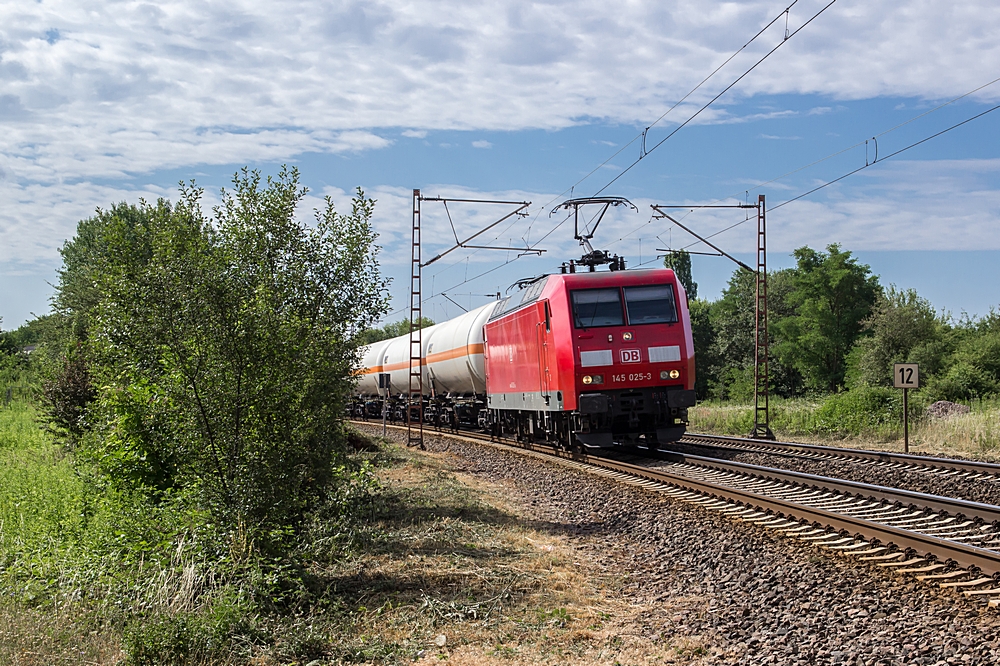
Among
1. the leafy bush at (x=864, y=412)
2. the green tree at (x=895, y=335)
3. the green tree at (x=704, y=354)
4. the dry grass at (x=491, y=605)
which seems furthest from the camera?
the green tree at (x=704, y=354)

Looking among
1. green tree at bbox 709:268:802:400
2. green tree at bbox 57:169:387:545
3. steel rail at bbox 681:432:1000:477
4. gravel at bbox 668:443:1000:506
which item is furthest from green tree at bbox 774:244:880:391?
green tree at bbox 57:169:387:545

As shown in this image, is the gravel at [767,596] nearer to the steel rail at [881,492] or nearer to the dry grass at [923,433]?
the steel rail at [881,492]

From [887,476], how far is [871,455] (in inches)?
88.4

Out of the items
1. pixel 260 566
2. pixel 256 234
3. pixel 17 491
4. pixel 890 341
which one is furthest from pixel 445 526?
pixel 890 341

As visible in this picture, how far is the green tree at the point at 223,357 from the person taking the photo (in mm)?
7227

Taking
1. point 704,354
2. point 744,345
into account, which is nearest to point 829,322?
point 744,345

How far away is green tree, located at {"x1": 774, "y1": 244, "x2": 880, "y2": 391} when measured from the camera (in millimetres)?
56375

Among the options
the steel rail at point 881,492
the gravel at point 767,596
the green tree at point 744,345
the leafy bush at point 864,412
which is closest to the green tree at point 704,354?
the green tree at point 744,345

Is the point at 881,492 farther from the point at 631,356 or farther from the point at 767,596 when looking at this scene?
the point at 631,356

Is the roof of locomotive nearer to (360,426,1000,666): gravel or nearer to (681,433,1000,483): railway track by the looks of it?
→ (681,433,1000,483): railway track

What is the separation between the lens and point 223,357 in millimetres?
7250

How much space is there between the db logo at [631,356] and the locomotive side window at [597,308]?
52 centimetres

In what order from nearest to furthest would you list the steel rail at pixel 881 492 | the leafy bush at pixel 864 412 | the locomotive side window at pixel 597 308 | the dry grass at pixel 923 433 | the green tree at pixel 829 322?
1. the steel rail at pixel 881 492
2. the locomotive side window at pixel 597 308
3. the dry grass at pixel 923 433
4. the leafy bush at pixel 864 412
5. the green tree at pixel 829 322

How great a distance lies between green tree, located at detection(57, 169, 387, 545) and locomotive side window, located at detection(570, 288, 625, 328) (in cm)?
776
